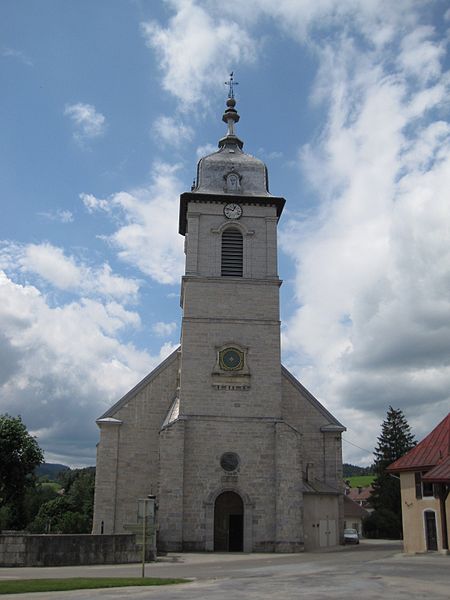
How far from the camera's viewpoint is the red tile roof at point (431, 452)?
29.3 meters

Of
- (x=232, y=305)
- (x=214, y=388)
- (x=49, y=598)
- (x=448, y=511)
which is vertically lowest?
(x=49, y=598)

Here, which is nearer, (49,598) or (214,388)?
(49,598)

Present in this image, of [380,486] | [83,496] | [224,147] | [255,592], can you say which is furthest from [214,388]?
[83,496]

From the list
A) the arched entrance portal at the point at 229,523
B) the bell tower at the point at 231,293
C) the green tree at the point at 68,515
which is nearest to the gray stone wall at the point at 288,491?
the bell tower at the point at 231,293

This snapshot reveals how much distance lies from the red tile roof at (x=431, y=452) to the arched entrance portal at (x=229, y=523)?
7.78 metres

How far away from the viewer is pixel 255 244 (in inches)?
1444

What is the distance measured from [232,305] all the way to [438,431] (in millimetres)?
12055

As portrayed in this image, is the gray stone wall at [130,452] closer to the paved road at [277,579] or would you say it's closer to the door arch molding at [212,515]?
the door arch molding at [212,515]

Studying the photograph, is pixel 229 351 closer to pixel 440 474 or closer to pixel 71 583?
pixel 440 474

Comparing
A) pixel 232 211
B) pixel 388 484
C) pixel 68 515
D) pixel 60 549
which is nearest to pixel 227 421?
pixel 60 549

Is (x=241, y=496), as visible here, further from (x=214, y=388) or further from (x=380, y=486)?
(x=380, y=486)

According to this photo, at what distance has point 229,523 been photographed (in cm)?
3278

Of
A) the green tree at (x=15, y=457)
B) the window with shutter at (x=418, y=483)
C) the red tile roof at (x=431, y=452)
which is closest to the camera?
the red tile roof at (x=431, y=452)

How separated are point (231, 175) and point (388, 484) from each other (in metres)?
29.8
